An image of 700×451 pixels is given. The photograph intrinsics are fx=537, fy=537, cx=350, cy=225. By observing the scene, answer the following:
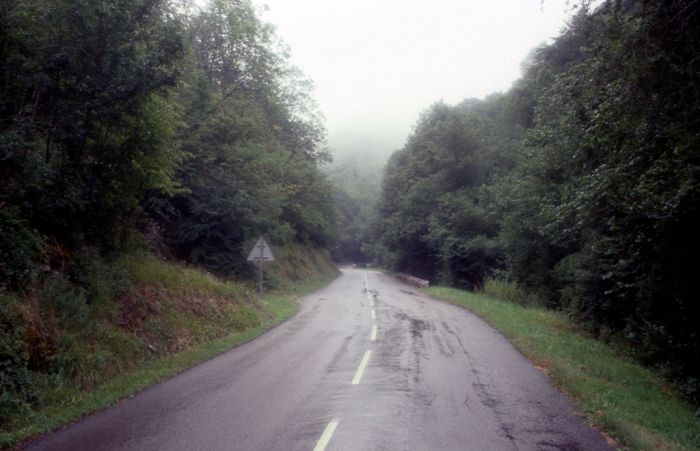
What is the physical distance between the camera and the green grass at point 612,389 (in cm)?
689

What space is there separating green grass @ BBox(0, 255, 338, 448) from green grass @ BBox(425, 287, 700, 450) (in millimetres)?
7004

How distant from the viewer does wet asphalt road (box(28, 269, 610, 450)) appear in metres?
6.27

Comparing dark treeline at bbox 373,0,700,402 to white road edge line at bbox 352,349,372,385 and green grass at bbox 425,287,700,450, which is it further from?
white road edge line at bbox 352,349,372,385

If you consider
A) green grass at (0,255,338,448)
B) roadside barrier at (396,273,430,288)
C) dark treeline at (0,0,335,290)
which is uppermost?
dark treeline at (0,0,335,290)

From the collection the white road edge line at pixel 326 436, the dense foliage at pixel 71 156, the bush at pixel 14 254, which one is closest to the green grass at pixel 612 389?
the white road edge line at pixel 326 436

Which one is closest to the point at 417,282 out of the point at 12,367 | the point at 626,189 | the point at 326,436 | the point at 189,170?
the point at 189,170

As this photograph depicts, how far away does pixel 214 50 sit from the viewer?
98.3ft

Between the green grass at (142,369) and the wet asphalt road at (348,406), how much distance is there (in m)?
0.31

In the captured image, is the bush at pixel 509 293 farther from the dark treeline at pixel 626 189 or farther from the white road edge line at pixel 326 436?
the white road edge line at pixel 326 436

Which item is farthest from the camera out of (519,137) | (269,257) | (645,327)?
(519,137)

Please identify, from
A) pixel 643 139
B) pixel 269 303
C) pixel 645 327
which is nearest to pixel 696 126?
pixel 643 139

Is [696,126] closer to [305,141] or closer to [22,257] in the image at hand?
[22,257]

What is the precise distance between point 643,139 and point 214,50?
25.8 metres

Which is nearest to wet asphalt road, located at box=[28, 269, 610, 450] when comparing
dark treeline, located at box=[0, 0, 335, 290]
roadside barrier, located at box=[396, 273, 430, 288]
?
dark treeline, located at box=[0, 0, 335, 290]
